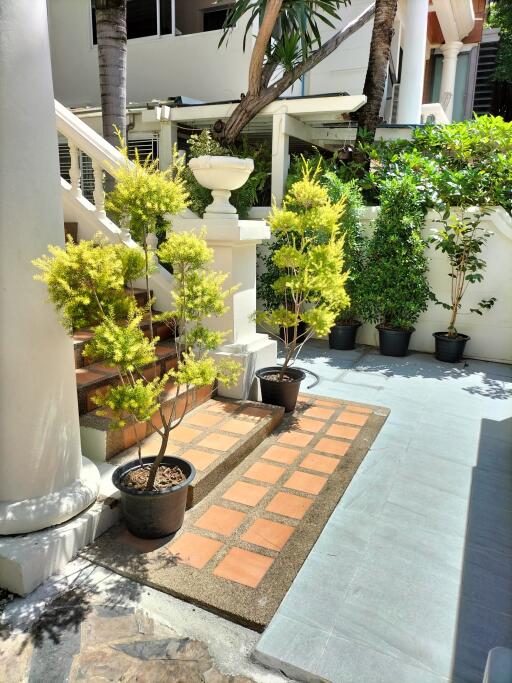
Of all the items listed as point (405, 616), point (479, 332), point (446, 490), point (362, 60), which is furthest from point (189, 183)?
point (405, 616)

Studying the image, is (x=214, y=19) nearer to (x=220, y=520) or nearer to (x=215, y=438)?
(x=215, y=438)

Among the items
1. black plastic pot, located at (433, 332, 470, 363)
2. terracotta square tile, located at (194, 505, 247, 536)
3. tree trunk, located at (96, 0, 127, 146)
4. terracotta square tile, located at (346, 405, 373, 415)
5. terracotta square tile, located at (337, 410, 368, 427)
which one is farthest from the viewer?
black plastic pot, located at (433, 332, 470, 363)

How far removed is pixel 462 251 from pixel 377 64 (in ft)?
11.6

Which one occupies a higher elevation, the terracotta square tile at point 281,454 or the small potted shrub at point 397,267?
the small potted shrub at point 397,267

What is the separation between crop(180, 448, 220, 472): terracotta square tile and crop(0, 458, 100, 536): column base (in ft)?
2.40

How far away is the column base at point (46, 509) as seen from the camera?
8.32ft

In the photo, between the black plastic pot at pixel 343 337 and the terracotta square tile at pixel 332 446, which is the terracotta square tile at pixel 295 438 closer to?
the terracotta square tile at pixel 332 446

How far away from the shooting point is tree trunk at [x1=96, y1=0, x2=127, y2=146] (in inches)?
218

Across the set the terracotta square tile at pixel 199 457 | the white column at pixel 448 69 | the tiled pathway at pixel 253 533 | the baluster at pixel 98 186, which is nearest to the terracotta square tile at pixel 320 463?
the tiled pathway at pixel 253 533

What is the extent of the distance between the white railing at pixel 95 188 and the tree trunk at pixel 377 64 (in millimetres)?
4557

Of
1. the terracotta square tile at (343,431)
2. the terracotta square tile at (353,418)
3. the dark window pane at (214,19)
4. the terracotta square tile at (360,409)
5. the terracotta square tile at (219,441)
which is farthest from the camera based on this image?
the dark window pane at (214,19)

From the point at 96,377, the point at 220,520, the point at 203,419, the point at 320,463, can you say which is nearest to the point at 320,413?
the point at 320,463

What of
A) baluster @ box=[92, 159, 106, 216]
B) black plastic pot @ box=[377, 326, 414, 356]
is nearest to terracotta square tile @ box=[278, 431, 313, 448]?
baluster @ box=[92, 159, 106, 216]

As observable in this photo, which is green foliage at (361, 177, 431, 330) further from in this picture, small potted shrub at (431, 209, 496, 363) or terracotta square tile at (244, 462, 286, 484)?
terracotta square tile at (244, 462, 286, 484)
